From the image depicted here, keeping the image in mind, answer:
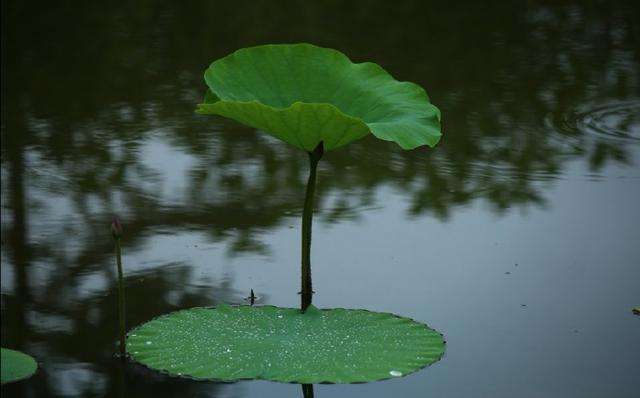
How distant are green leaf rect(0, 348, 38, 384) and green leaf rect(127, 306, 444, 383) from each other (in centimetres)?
15

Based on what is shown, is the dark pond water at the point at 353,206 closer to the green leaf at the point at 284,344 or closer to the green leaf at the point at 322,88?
the green leaf at the point at 284,344

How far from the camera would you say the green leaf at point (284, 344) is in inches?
63.3

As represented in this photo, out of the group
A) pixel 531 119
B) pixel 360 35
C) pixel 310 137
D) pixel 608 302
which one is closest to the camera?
pixel 310 137

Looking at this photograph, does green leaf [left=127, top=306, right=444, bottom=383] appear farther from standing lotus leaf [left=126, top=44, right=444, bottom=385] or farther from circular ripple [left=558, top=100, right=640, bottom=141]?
circular ripple [left=558, top=100, right=640, bottom=141]

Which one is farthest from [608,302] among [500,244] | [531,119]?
[531,119]

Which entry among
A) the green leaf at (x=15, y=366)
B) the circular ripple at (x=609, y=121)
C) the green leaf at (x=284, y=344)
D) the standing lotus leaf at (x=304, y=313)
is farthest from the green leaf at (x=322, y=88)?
the circular ripple at (x=609, y=121)

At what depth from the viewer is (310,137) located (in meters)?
1.82

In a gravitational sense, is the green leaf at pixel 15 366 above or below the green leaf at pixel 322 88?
below

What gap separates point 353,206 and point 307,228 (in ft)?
1.86

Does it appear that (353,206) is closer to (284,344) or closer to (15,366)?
(284,344)

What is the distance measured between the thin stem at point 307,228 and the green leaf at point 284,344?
0.11 m

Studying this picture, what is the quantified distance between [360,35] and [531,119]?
1.06m

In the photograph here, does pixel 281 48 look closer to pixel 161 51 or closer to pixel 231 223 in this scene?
pixel 231 223

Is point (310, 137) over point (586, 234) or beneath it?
over
